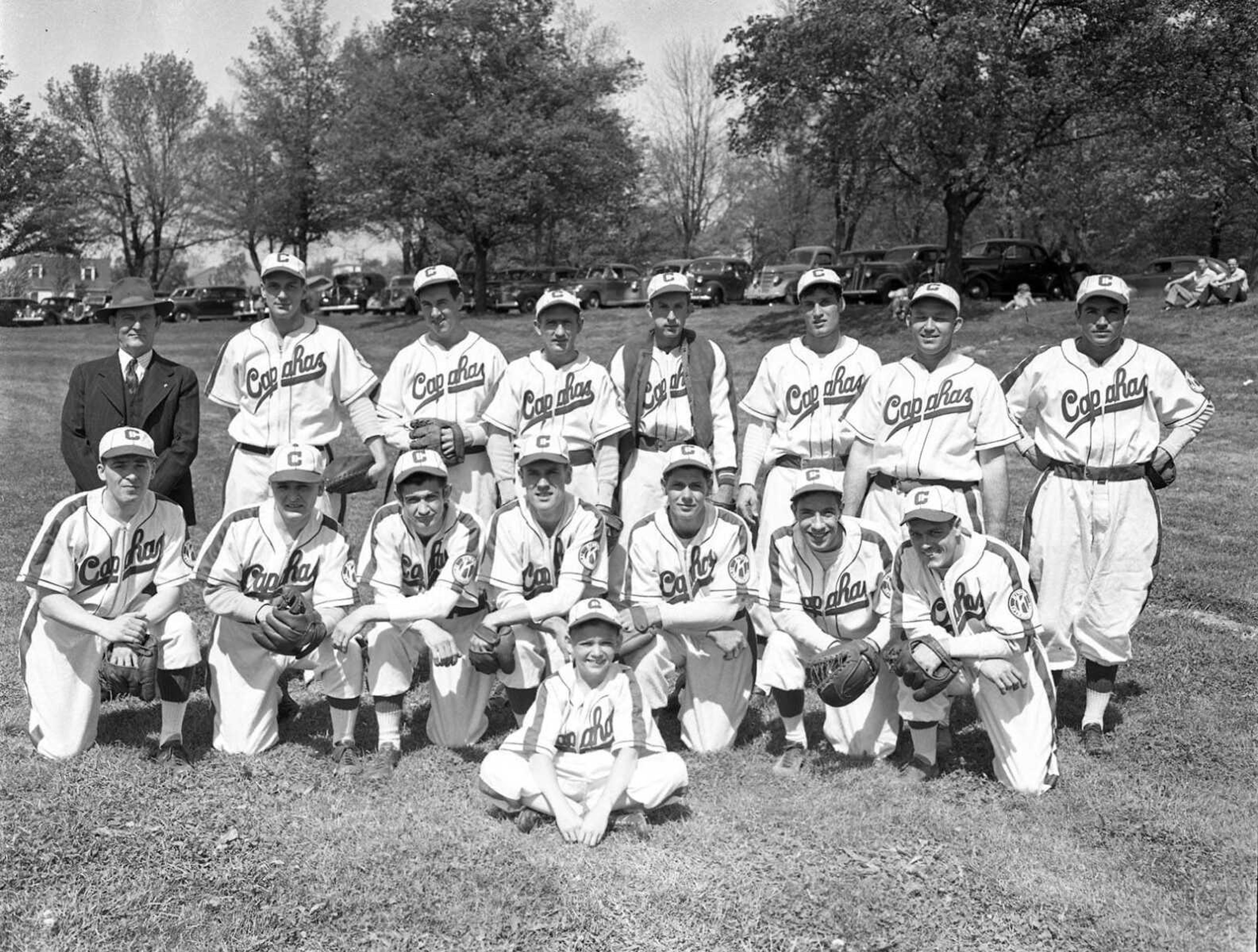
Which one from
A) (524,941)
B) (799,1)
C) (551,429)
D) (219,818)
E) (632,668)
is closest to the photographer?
(524,941)

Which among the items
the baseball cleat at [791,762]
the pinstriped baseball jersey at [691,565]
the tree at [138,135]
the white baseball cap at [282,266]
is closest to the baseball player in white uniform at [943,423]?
the pinstriped baseball jersey at [691,565]

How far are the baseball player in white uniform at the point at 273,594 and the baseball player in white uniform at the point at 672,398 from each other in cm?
175

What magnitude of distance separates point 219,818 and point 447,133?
93.4ft

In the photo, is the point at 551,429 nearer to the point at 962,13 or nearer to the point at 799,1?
the point at 962,13

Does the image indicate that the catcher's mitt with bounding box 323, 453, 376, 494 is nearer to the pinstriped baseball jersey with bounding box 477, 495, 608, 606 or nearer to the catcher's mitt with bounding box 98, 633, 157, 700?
the pinstriped baseball jersey with bounding box 477, 495, 608, 606

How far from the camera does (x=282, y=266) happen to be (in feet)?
19.5

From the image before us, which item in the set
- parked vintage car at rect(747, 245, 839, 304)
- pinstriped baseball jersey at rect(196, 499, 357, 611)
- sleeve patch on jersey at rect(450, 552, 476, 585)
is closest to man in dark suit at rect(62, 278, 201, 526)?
pinstriped baseball jersey at rect(196, 499, 357, 611)

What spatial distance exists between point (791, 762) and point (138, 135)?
166ft

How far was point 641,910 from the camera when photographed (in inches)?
158

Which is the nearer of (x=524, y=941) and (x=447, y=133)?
(x=524, y=941)

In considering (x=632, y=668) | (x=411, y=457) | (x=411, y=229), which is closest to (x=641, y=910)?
(x=632, y=668)

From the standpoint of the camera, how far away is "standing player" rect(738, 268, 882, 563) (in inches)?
235

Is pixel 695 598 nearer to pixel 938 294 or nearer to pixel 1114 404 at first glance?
pixel 938 294

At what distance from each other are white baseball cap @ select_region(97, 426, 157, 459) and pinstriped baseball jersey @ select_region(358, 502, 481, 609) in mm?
1114
